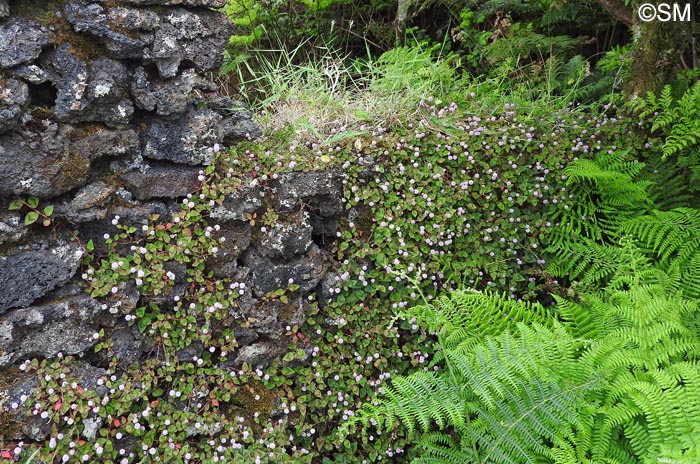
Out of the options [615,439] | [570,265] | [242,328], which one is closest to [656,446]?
[615,439]

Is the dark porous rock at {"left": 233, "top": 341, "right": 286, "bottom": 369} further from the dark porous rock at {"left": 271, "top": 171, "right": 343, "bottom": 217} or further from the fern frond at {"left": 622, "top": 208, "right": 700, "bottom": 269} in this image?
the fern frond at {"left": 622, "top": 208, "right": 700, "bottom": 269}

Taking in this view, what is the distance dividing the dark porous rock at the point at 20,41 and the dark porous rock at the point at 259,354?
1.63m

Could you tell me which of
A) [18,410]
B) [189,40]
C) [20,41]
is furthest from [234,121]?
[18,410]

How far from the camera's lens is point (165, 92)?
106 inches

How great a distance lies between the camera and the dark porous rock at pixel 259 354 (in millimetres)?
2879

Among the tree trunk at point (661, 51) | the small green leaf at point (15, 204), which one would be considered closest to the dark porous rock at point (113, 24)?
the small green leaf at point (15, 204)

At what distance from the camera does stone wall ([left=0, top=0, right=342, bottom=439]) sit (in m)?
2.38

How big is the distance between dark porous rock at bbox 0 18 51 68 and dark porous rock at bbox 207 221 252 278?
3.66ft

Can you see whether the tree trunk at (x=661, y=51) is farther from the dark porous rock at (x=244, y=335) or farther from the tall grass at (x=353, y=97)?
the dark porous rock at (x=244, y=335)

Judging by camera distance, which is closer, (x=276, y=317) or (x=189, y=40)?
(x=189, y=40)

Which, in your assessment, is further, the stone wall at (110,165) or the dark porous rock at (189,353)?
the dark porous rock at (189,353)

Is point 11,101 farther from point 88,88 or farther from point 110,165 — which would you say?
point 110,165

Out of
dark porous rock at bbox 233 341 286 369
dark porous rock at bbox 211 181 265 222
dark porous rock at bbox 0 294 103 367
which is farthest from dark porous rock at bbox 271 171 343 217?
dark porous rock at bbox 0 294 103 367

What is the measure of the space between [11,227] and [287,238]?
4.07ft
